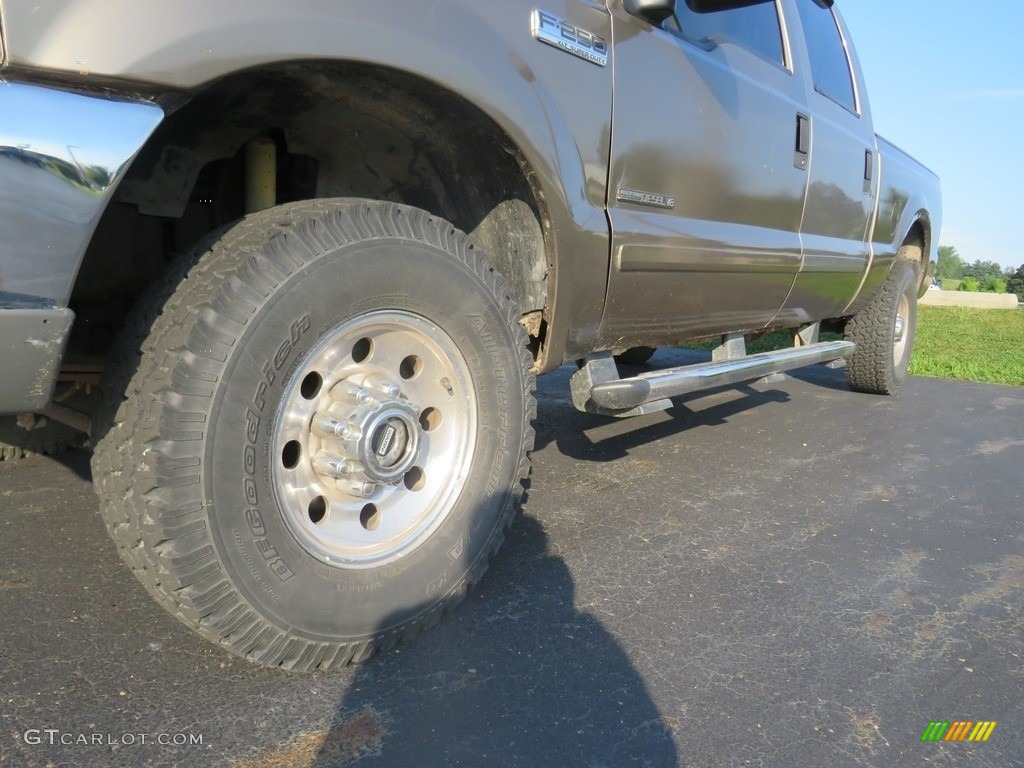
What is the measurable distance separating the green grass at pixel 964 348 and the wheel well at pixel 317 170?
13.0ft

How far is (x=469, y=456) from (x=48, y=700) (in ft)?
3.43

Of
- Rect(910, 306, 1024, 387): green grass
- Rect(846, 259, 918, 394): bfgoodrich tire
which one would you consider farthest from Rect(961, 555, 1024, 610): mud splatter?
Rect(910, 306, 1024, 387): green grass

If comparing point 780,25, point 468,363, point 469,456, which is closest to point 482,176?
point 468,363

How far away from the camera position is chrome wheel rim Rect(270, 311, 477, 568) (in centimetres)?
166

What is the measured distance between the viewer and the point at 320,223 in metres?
1.58

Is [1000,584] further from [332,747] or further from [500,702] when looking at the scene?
[332,747]

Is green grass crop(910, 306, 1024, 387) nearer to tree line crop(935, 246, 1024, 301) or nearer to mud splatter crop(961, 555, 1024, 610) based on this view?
mud splatter crop(961, 555, 1024, 610)

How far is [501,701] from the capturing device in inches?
63.3

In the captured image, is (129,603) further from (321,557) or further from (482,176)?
(482,176)

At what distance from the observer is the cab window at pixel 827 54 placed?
3.70m

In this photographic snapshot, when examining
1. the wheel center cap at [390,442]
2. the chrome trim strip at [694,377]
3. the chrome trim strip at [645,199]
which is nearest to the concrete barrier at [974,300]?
the chrome trim strip at [694,377]
